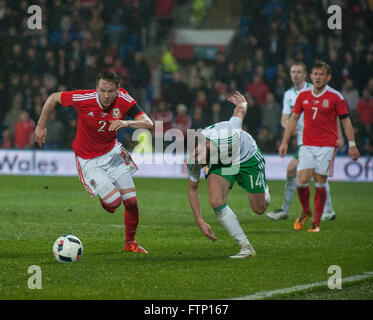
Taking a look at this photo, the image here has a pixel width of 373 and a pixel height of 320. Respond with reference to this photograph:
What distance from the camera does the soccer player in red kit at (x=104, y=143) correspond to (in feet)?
26.2

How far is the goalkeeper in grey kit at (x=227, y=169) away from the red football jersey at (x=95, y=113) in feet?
2.97

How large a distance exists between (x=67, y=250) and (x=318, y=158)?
4107mm

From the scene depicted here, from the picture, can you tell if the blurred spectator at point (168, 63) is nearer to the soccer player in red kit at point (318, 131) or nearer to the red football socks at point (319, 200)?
the soccer player in red kit at point (318, 131)

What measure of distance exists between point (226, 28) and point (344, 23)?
5.28 m

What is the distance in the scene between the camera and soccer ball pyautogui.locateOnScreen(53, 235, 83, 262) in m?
7.15

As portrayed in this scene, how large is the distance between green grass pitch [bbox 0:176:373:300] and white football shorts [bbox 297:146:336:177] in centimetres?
83

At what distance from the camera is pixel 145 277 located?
6.45 metres

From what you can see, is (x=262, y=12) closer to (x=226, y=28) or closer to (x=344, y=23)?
(x=344, y=23)

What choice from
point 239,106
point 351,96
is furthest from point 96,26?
point 239,106

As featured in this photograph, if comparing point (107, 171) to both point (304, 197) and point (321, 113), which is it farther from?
point (304, 197)

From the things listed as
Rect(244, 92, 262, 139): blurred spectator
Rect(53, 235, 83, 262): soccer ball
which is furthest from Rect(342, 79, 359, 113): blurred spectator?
Rect(53, 235, 83, 262): soccer ball

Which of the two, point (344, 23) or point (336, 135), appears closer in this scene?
point (336, 135)

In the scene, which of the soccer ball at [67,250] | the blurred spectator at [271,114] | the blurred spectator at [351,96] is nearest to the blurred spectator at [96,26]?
the blurred spectator at [271,114]
